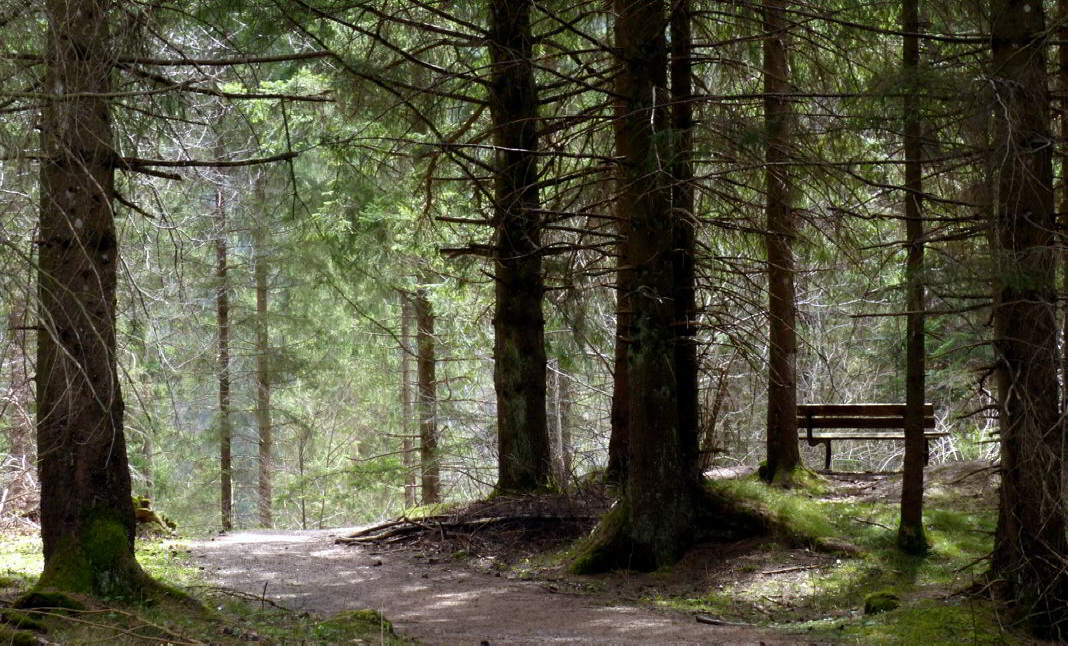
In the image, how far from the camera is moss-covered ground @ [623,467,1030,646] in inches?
261

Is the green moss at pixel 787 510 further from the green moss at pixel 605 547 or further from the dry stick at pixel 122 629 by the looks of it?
the dry stick at pixel 122 629

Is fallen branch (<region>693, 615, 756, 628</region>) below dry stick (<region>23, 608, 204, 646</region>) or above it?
below

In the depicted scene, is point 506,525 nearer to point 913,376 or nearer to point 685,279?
point 685,279

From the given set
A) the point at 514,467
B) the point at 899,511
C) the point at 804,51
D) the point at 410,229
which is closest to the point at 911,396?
the point at 899,511

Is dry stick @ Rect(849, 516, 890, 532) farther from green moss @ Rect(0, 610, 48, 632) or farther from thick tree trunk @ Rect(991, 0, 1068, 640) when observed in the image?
green moss @ Rect(0, 610, 48, 632)

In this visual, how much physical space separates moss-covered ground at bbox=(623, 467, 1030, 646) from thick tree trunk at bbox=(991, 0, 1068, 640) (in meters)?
0.32

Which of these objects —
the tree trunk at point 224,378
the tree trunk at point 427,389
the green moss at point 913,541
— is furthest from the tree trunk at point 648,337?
the tree trunk at point 224,378

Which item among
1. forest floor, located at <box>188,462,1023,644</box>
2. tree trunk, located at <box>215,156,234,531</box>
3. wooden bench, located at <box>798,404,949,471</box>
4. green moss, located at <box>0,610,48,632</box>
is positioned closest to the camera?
green moss, located at <box>0,610,48,632</box>

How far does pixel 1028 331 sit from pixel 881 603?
8.39 ft

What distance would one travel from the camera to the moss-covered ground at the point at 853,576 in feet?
21.7

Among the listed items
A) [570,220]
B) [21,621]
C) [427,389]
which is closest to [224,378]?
[427,389]

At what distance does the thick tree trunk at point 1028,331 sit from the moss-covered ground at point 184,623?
4.45 m

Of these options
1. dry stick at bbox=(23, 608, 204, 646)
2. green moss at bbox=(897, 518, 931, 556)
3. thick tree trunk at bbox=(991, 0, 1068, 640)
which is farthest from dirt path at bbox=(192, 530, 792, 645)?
green moss at bbox=(897, 518, 931, 556)

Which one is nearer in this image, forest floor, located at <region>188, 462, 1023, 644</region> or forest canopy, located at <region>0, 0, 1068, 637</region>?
forest canopy, located at <region>0, 0, 1068, 637</region>
